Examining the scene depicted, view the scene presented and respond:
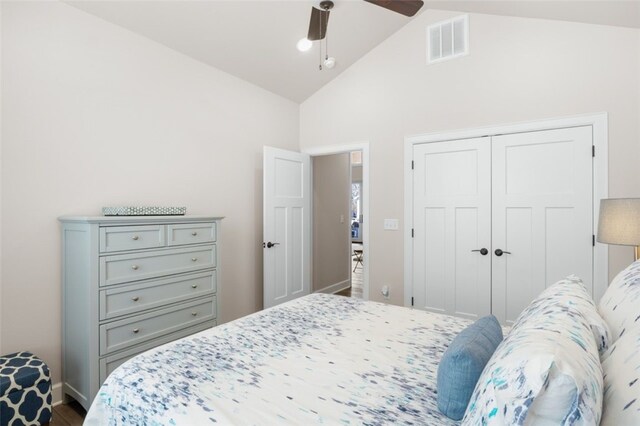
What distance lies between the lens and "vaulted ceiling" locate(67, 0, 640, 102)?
8.69 feet

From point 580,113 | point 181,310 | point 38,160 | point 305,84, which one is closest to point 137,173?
point 38,160

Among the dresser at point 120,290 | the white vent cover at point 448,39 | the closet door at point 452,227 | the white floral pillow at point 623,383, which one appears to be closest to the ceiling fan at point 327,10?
the white vent cover at point 448,39

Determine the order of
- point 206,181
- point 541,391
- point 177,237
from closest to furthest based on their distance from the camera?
point 541,391
point 177,237
point 206,181

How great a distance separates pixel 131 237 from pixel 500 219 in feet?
10.2

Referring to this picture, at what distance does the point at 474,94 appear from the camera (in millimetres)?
3363

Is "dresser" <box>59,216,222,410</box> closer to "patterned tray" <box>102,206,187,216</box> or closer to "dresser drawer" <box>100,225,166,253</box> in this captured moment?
"dresser drawer" <box>100,225,166,253</box>

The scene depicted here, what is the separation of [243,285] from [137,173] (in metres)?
1.63

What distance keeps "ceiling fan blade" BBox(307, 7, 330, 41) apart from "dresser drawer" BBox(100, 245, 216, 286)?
1.90 metres

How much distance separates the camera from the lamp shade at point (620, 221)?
2025 mm

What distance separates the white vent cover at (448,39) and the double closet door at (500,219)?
0.89m

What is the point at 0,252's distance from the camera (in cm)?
220

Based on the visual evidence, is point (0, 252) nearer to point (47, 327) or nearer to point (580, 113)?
point (47, 327)

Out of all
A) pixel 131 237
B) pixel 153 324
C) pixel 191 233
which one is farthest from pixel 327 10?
pixel 153 324

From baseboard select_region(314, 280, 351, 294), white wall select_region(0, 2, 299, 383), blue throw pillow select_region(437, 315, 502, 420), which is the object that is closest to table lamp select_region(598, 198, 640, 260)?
blue throw pillow select_region(437, 315, 502, 420)
